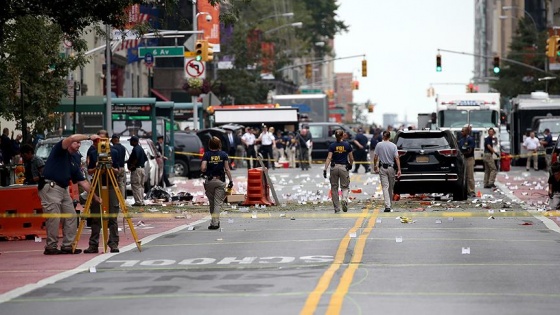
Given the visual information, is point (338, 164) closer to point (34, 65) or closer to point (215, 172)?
point (215, 172)

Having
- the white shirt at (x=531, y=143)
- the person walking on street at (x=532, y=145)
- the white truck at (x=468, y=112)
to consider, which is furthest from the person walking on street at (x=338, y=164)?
the white shirt at (x=531, y=143)

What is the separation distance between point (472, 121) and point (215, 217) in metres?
31.8

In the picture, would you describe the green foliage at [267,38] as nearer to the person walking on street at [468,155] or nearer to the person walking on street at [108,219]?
the person walking on street at [468,155]

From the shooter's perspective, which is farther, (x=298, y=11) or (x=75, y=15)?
(x=298, y=11)

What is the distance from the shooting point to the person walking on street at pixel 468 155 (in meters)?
36.7

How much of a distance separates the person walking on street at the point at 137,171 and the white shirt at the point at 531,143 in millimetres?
24948

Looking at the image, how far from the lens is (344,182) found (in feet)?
95.8

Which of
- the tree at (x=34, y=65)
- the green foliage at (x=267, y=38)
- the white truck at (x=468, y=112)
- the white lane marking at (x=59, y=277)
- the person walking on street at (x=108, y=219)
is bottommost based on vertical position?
the white lane marking at (x=59, y=277)

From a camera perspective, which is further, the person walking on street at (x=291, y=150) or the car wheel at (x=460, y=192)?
the person walking on street at (x=291, y=150)

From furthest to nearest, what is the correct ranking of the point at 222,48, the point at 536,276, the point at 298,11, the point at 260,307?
the point at 298,11 < the point at 222,48 < the point at 536,276 < the point at 260,307

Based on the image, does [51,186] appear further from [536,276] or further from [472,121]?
[472,121]

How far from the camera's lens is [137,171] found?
110 ft

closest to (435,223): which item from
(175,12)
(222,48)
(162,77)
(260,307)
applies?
(175,12)

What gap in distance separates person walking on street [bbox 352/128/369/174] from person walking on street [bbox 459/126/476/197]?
17.8 metres
